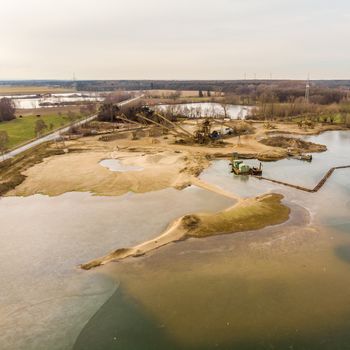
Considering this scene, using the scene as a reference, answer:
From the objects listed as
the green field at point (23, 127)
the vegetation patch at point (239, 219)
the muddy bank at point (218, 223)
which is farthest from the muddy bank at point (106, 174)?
the green field at point (23, 127)

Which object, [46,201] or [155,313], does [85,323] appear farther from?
[46,201]

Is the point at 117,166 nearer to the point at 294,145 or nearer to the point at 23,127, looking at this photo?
the point at 294,145

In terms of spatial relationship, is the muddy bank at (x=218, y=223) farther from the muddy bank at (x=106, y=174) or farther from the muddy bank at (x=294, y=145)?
the muddy bank at (x=294, y=145)

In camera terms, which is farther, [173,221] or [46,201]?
[46,201]

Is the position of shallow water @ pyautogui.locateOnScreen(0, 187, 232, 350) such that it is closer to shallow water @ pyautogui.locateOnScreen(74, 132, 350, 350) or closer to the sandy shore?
shallow water @ pyautogui.locateOnScreen(74, 132, 350, 350)

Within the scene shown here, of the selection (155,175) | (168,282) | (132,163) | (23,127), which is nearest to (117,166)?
(132,163)

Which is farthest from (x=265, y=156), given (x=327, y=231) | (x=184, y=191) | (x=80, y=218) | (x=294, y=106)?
(x=294, y=106)

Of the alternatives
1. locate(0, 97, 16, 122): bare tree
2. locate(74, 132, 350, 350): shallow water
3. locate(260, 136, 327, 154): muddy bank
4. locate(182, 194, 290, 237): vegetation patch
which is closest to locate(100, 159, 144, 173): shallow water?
locate(182, 194, 290, 237): vegetation patch
